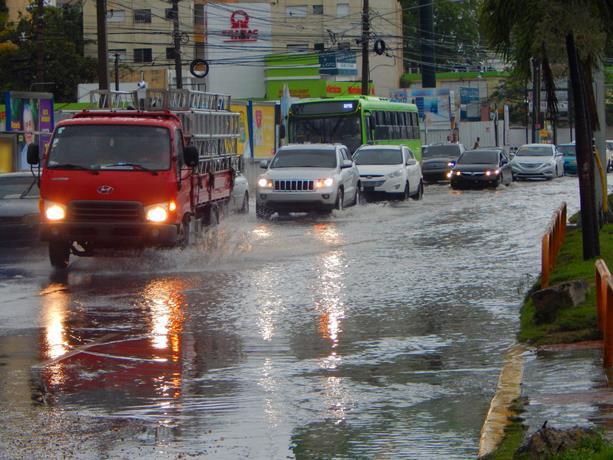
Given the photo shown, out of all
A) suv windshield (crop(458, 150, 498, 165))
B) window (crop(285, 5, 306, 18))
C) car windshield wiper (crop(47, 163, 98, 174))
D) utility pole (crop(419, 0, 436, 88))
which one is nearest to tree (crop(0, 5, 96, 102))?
window (crop(285, 5, 306, 18))

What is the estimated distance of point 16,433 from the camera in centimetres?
804

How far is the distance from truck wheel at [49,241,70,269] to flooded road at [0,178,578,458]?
0.20m

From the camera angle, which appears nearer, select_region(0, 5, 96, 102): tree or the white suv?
the white suv

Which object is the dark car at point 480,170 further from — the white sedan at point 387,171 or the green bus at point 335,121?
the white sedan at point 387,171

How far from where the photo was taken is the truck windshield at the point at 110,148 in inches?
711

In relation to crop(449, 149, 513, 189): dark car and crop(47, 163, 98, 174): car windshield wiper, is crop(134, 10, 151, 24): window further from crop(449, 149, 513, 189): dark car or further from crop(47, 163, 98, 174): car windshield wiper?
crop(47, 163, 98, 174): car windshield wiper

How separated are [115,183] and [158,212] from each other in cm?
76

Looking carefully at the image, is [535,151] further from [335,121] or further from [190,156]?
[190,156]

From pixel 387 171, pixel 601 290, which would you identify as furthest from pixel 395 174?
pixel 601 290

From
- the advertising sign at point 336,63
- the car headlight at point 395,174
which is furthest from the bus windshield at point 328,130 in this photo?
the advertising sign at point 336,63

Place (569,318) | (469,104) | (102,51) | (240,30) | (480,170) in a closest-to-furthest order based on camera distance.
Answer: (569,318), (102,51), (480,170), (240,30), (469,104)

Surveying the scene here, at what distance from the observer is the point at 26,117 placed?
53188 mm

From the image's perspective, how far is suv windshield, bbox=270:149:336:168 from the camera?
1175 inches

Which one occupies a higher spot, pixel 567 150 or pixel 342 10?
Answer: pixel 342 10
